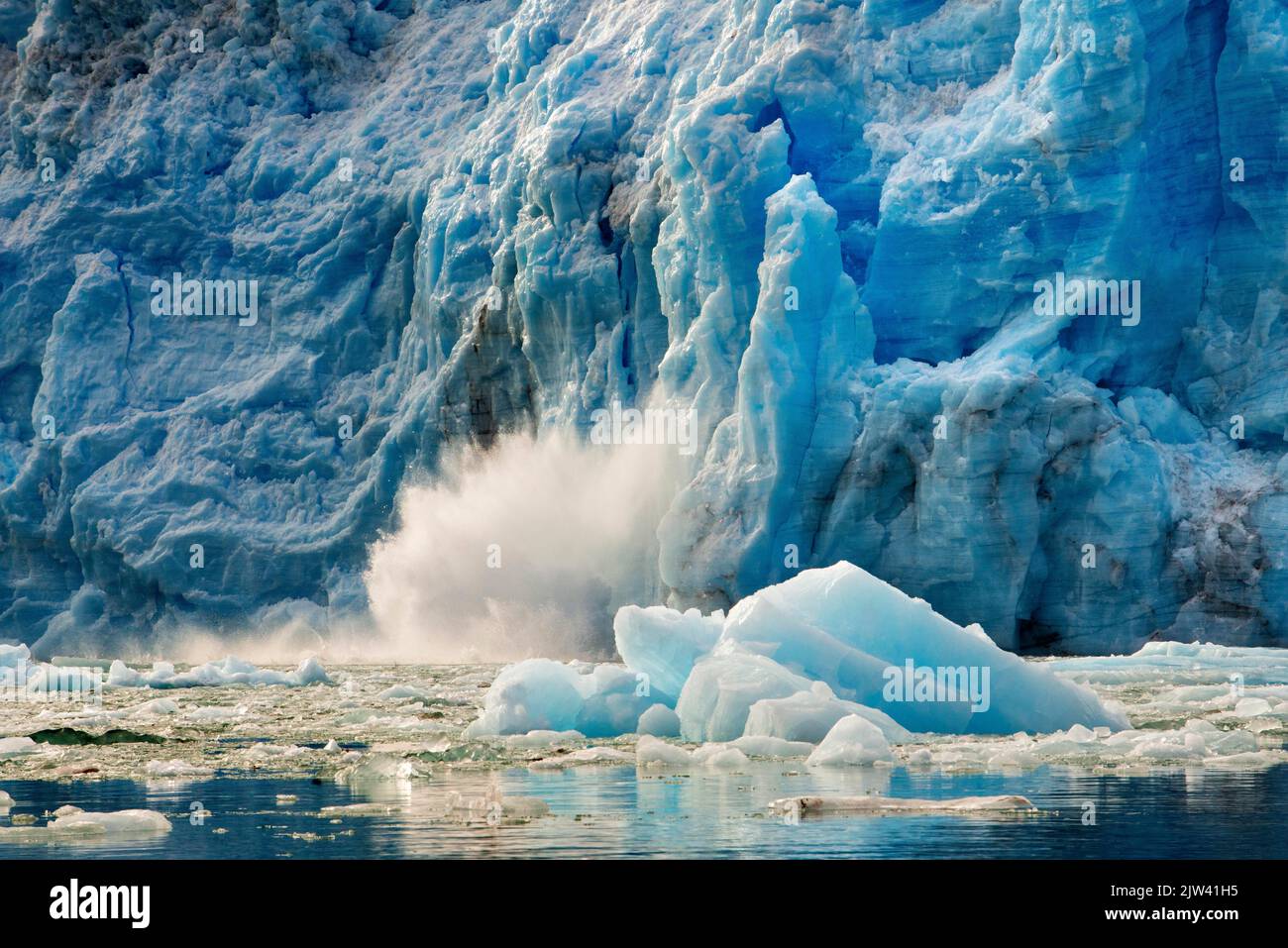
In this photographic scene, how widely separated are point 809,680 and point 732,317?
9.88 meters

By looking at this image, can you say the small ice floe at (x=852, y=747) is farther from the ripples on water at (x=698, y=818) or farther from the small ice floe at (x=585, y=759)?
the small ice floe at (x=585, y=759)

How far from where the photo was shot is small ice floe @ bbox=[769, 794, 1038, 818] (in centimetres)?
762

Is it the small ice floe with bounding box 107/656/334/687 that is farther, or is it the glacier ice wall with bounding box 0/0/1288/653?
the small ice floe with bounding box 107/656/334/687

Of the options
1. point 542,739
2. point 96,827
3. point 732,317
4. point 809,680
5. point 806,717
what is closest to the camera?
point 96,827

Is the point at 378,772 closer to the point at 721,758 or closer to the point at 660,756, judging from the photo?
the point at 660,756

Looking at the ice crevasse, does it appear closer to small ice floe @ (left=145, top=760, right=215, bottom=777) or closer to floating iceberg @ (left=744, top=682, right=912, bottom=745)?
floating iceberg @ (left=744, top=682, right=912, bottom=745)

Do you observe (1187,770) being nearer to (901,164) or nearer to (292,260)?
(901,164)

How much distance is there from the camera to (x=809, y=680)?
36.2 feet

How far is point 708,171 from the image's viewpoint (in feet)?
66.9

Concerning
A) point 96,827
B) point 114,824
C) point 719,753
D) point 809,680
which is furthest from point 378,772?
point 809,680

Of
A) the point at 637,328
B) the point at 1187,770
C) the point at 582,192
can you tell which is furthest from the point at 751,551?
the point at 1187,770

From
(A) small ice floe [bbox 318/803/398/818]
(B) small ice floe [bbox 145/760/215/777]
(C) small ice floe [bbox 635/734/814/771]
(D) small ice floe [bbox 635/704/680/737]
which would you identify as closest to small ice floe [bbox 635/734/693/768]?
(C) small ice floe [bbox 635/734/814/771]

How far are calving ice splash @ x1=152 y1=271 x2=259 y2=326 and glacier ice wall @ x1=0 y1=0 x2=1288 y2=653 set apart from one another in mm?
193

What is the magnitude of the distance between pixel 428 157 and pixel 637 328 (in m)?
→ 6.65
